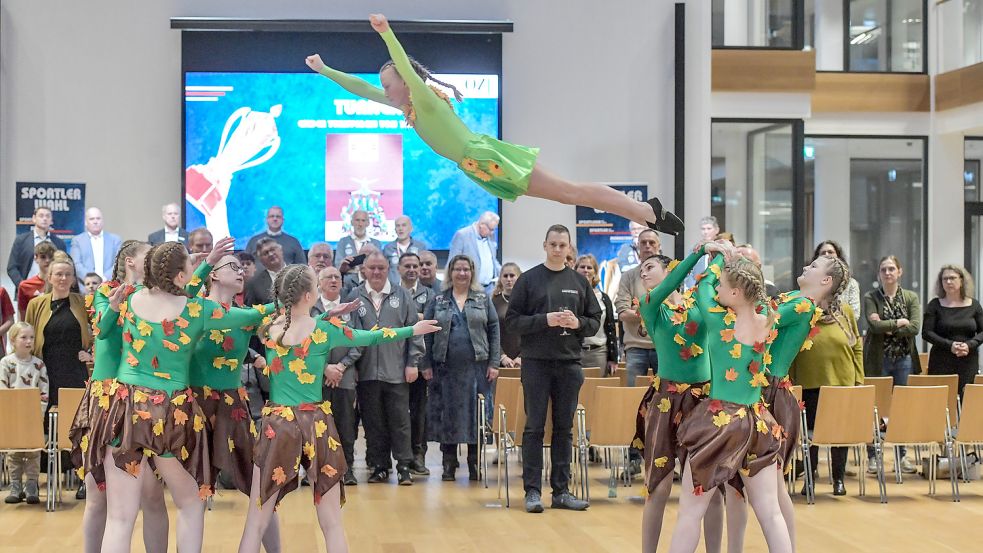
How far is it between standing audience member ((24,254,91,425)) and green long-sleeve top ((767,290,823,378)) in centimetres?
484

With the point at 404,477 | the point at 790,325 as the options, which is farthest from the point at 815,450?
the point at 790,325

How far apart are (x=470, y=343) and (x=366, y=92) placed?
3598 mm

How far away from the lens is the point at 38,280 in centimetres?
929

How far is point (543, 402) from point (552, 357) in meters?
0.31

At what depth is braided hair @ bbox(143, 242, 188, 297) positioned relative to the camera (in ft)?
15.4

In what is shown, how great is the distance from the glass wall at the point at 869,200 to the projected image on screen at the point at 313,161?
16.9 feet

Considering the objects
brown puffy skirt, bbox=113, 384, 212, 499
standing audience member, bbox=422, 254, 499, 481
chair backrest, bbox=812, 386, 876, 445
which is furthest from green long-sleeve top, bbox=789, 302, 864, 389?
brown puffy skirt, bbox=113, 384, 212, 499

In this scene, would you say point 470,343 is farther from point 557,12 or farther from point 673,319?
point 557,12

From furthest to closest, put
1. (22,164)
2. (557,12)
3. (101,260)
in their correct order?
(557,12) → (22,164) → (101,260)

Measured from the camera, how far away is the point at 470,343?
340 inches

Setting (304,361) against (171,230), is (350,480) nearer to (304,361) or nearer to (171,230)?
(304,361)

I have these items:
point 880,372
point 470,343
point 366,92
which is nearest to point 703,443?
point 366,92

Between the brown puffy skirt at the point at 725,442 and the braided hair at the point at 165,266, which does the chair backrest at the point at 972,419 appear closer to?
the brown puffy skirt at the point at 725,442

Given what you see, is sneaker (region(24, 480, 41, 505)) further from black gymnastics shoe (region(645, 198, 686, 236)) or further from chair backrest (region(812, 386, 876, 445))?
chair backrest (region(812, 386, 876, 445))
